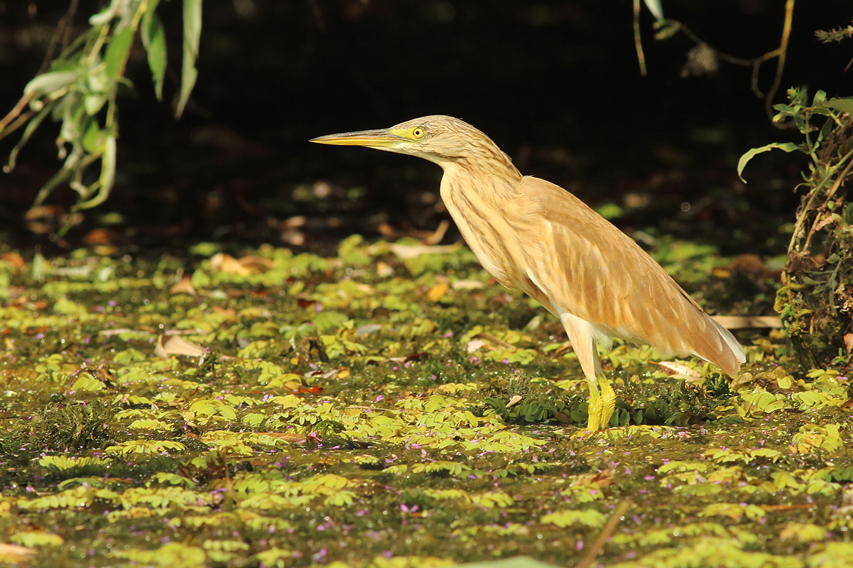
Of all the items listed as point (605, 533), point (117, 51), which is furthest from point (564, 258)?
point (117, 51)

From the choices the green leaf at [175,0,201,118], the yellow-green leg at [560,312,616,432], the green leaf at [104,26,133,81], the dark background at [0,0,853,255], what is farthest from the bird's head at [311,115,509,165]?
the dark background at [0,0,853,255]

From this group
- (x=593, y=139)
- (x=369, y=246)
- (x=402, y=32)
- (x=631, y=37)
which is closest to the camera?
(x=369, y=246)

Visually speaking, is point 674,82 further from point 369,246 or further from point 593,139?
point 369,246

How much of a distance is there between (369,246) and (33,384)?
351cm

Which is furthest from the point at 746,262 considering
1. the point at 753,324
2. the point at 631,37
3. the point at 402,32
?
the point at 402,32

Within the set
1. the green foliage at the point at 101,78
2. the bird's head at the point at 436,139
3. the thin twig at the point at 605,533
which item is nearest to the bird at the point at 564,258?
the bird's head at the point at 436,139

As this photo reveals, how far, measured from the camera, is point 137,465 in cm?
340

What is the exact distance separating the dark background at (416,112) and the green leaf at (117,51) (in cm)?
326

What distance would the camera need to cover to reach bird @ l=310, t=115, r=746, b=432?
390cm

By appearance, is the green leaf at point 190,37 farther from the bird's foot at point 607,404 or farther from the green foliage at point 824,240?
the green foliage at point 824,240

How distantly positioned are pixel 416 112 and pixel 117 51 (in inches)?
242

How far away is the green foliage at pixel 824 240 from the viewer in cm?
375

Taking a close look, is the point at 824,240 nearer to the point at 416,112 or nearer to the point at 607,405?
the point at 607,405

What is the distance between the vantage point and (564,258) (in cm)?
393
